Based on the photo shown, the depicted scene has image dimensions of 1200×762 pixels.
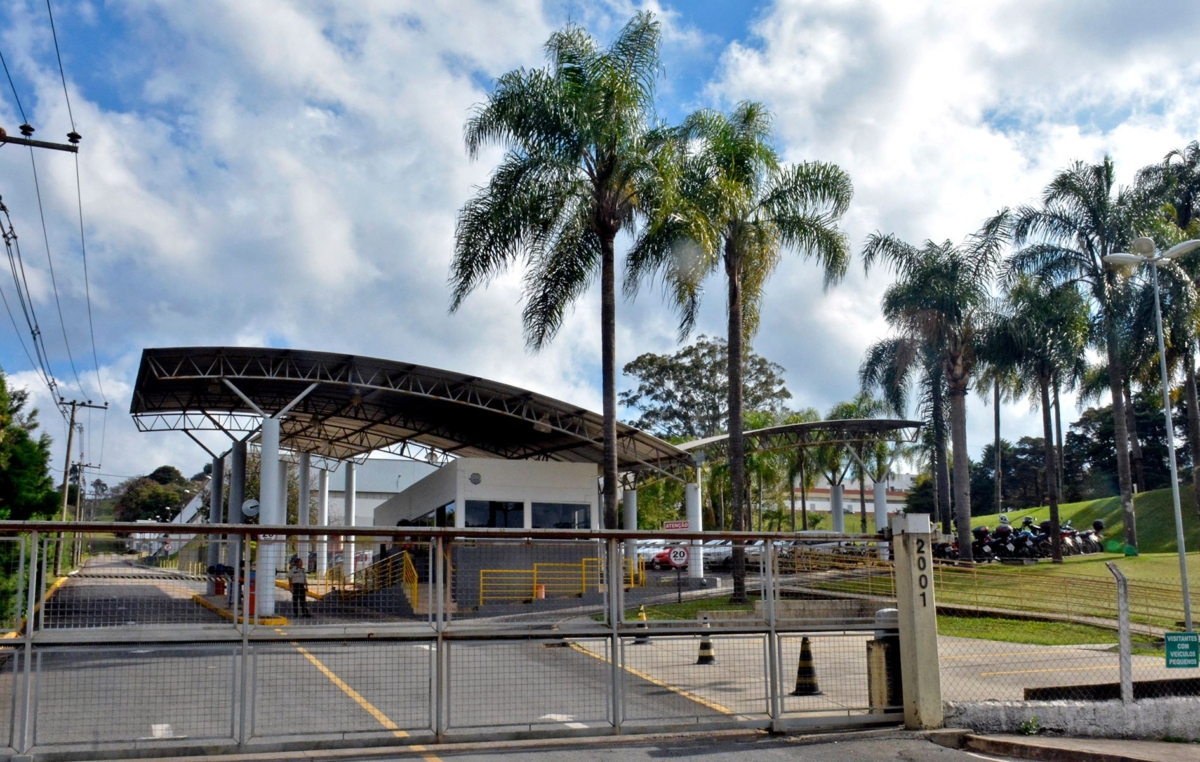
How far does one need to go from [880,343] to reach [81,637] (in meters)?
36.6

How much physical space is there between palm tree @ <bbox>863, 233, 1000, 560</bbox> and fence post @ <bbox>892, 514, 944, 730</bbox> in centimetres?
2505

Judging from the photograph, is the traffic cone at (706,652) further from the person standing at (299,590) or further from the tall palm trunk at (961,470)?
the tall palm trunk at (961,470)

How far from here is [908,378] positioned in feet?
132

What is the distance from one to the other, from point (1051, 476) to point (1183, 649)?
2803 centimetres

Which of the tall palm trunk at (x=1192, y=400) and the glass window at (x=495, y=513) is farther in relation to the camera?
the tall palm trunk at (x=1192, y=400)

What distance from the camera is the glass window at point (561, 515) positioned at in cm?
3169

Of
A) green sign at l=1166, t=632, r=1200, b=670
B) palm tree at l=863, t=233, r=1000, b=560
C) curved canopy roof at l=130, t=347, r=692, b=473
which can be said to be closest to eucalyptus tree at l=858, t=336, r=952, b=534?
palm tree at l=863, t=233, r=1000, b=560

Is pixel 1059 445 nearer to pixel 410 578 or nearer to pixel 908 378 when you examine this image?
pixel 908 378

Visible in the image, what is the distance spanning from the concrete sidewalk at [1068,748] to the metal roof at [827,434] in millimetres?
26877

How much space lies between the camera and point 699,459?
3581cm

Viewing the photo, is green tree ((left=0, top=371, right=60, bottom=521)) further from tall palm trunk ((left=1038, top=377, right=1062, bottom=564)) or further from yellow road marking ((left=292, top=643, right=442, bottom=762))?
tall palm trunk ((left=1038, top=377, right=1062, bottom=564))

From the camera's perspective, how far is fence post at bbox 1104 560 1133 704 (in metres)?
10.4

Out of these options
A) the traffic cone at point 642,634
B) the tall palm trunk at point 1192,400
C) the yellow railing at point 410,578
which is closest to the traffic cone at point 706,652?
the traffic cone at point 642,634

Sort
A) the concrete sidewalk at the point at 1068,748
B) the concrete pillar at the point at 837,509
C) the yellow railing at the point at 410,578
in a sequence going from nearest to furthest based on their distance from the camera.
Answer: the concrete sidewalk at the point at 1068,748 → the yellow railing at the point at 410,578 → the concrete pillar at the point at 837,509
